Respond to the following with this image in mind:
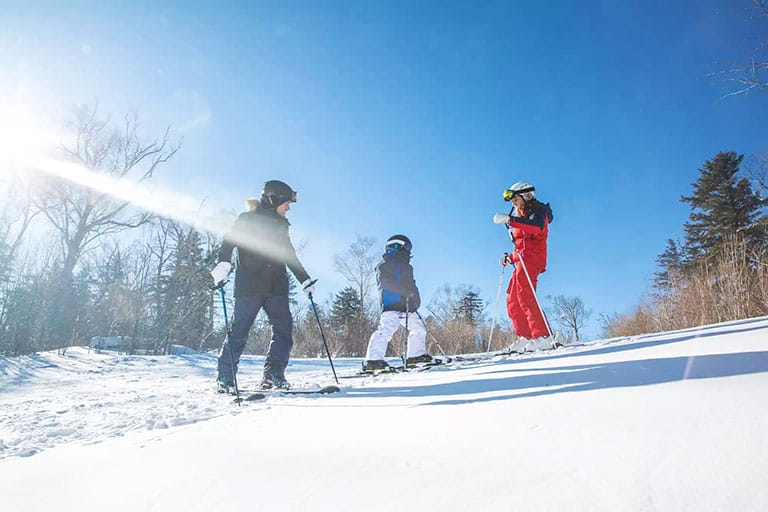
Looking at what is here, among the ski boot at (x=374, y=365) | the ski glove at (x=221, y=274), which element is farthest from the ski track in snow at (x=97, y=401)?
the ski glove at (x=221, y=274)

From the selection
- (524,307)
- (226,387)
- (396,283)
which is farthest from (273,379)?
(524,307)

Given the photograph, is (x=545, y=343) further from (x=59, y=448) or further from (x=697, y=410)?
(x=59, y=448)

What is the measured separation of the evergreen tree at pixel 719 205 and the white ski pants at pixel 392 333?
61.7 ft

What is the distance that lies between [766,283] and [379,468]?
762 cm

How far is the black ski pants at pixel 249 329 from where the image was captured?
306 cm

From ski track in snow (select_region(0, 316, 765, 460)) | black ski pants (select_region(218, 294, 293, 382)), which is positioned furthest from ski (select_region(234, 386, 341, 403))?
black ski pants (select_region(218, 294, 293, 382))

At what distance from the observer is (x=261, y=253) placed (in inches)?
133

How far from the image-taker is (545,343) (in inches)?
170

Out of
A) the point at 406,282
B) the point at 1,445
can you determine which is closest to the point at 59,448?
the point at 1,445

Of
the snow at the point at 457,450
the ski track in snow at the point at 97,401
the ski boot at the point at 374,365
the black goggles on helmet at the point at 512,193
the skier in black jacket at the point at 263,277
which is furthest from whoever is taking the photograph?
the black goggles on helmet at the point at 512,193

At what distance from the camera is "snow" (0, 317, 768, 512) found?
2.13 feet

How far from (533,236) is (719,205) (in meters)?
20.5

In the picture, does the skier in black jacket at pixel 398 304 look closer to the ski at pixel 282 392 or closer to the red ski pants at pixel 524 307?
the red ski pants at pixel 524 307

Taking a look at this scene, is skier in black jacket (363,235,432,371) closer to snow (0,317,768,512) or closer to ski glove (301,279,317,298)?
ski glove (301,279,317,298)
